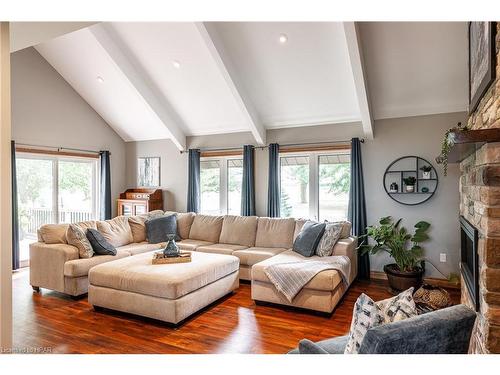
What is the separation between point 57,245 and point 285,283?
2.81 metres

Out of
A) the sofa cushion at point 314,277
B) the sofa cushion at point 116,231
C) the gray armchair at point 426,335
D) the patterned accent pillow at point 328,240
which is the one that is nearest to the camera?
the gray armchair at point 426,335

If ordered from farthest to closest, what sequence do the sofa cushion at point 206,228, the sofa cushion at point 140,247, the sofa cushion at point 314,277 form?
the sofa cushion at point 206,228 < the sofa cushion at point 140,247 < the sofa cushion at point 314,277

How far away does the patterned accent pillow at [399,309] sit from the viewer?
5.07 ft

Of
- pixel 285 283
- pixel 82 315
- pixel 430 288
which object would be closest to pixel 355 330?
pixel 285 283

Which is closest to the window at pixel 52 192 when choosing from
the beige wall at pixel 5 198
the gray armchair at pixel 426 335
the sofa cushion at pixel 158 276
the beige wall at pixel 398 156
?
the sofa cushion at pixel 158 276

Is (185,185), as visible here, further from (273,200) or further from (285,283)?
(285,283)

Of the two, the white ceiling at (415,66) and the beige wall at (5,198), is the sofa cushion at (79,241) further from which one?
the white ceiling at (415,66)

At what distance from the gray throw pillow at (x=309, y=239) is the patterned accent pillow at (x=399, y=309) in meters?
2.51

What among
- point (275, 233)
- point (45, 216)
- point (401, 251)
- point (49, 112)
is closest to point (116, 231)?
point (45, 216)

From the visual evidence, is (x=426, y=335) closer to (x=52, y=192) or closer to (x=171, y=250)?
(x=171, y=250)

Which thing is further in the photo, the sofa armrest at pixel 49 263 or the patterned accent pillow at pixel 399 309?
the sofa armrest at pixel 49 263

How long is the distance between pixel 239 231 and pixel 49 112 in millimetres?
4018

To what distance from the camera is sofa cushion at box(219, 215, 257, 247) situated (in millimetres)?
5035
